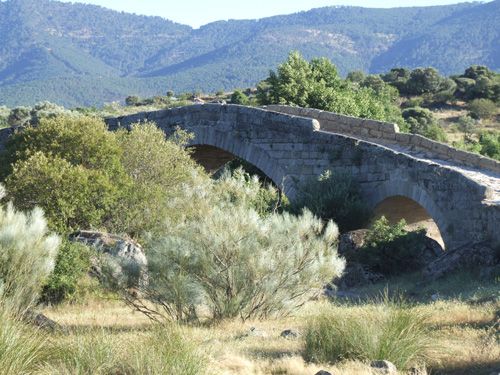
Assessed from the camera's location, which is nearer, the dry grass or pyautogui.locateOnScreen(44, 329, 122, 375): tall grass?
pyautogui.locateOnScreen(44, 329, 122, 375): tall grass

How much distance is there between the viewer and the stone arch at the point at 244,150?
21359mm

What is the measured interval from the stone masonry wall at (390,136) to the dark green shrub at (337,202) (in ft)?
7.05

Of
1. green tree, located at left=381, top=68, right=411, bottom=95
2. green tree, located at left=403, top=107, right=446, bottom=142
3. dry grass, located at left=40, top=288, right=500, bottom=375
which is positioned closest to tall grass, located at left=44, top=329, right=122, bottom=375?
dry grass, located at left=40, top=288, right=500, bottom=375

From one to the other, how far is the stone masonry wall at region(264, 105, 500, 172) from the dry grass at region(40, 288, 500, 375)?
7462 mm

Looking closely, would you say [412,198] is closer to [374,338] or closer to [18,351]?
[374,338]

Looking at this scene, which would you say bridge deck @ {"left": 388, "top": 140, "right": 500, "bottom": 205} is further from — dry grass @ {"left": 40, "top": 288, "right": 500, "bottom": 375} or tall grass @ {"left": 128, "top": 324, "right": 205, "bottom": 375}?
tall grass @ {"left": 128, "top": 324, "right": 205, "bottom": 375}

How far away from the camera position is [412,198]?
1720 cm

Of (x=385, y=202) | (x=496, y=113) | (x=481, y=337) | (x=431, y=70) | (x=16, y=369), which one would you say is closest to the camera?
(x=16, y=369)

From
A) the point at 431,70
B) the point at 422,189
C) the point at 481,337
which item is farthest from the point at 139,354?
the point at 431,70

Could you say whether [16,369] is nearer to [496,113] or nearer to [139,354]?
[139,354]

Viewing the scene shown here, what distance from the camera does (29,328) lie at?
8.32m

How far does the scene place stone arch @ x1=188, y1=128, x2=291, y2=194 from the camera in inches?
841

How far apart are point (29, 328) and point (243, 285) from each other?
12.0 feet

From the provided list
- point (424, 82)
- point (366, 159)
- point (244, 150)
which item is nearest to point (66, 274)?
point (366, 159)
